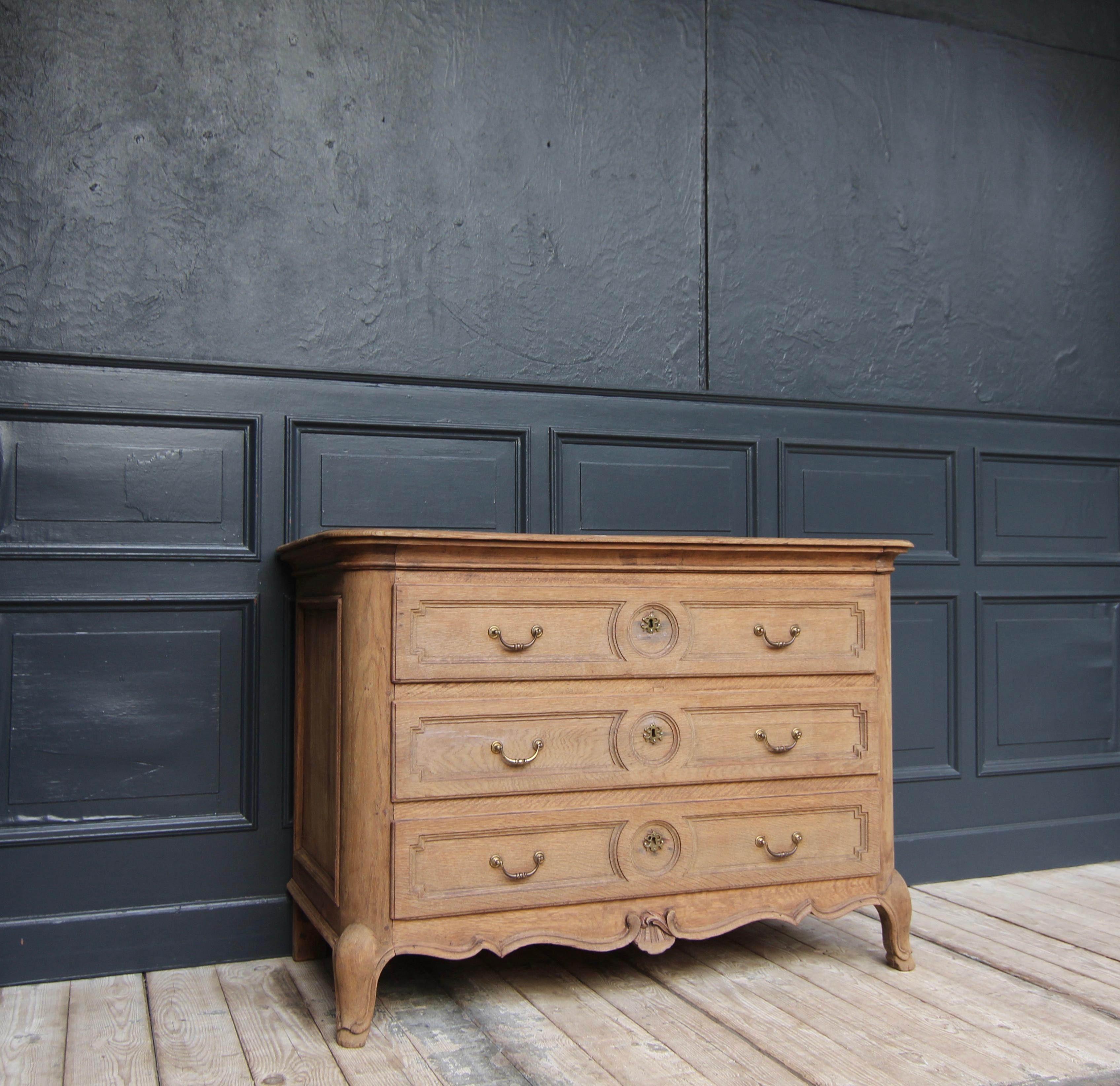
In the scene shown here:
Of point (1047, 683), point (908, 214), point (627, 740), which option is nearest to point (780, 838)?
point (627, 740)

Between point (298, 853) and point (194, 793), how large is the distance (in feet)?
0.96

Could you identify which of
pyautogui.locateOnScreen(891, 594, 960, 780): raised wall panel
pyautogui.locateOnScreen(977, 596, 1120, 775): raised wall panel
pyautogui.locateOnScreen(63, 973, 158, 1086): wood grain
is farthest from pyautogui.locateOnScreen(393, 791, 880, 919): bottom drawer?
pyautogui.locateOnScreen(977, 596, 1120, 775): raised wall panel

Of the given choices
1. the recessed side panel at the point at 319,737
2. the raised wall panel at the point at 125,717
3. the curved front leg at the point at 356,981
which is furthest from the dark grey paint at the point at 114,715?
the curved front leg at the point at 356,981

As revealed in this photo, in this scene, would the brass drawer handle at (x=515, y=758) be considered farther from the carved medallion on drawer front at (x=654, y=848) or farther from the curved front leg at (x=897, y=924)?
the curved front leg at (x=897, y=924)

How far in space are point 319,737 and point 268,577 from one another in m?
0.46

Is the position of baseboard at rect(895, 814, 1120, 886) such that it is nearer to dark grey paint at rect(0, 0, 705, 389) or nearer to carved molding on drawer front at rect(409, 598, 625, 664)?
carved molding on drawer front at rect(409, 598, 625, 664)

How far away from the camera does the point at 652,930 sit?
2326mm

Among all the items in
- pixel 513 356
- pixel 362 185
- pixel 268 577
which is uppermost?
pixel 362 185

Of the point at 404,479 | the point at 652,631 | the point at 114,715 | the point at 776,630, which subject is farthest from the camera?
the point at 404,479

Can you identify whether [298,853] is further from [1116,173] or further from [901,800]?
[1116,173]

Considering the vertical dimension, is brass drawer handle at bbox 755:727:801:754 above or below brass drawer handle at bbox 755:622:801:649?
below

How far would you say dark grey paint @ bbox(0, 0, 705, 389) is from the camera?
261 cm

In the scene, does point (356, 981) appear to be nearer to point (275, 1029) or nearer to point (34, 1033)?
point (275, 1029)

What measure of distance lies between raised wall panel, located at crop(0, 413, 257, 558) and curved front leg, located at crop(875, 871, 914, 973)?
1749 mm
